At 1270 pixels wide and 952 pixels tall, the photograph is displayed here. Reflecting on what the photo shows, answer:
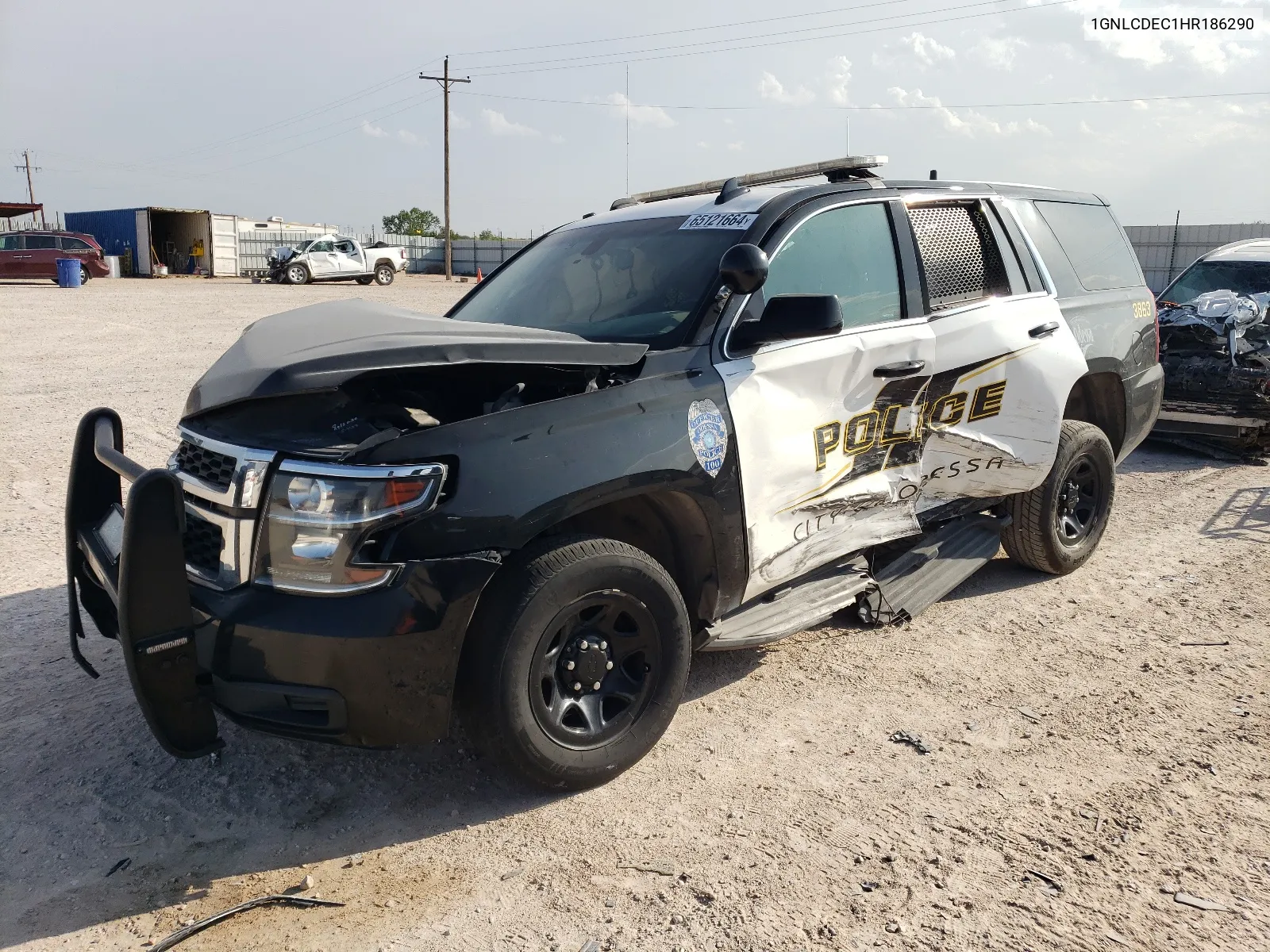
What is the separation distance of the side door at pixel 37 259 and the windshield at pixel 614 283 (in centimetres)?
3334

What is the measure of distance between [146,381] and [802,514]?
31.6ft

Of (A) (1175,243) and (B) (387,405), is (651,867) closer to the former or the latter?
(B) (387,405)

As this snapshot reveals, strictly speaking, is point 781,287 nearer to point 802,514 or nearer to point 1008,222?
point 802,514

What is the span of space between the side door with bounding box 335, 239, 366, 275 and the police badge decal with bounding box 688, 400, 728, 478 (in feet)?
114

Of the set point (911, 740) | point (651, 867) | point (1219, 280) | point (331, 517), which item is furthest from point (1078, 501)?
point (1219, 280)

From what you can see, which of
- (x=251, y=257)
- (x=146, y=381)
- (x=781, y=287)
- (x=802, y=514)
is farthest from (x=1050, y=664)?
(x=251, y=257)

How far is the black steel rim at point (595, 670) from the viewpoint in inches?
120

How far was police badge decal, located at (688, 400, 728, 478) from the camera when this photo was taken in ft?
10.9

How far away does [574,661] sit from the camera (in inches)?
123

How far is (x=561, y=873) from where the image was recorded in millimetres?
2828

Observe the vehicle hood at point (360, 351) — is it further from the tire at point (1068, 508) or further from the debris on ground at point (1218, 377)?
the debris on ground at point (1218, 377)

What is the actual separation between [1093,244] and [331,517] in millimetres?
4662

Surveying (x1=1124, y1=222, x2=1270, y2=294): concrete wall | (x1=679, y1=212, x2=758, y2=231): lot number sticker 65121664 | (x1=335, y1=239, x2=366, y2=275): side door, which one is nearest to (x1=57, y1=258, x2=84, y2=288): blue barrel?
(x1=335, y1=239, x2=366, y2=275): side door

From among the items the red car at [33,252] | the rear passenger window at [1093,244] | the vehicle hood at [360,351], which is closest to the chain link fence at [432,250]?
the red car at [33,252]
